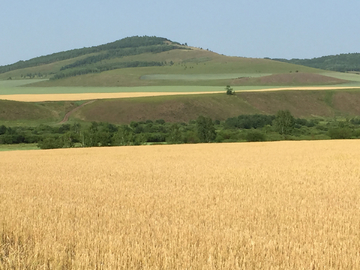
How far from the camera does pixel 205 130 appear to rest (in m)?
84.4

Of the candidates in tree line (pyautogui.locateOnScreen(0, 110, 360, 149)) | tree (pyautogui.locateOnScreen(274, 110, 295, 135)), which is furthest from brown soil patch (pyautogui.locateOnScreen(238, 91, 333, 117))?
tree (pyautogui.locateOnScreen(274, 110, 295, 135))

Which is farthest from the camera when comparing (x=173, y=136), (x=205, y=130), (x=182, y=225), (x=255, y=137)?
(x=205, y=130)

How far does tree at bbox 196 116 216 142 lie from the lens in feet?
274

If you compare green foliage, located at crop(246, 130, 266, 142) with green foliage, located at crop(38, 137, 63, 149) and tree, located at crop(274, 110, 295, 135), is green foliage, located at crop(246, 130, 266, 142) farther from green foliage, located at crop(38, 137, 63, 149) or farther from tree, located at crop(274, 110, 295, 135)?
green foliage, located at crop(38, 137, 63, 149)

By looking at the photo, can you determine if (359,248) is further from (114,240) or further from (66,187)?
(66,187)

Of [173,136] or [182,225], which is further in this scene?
[173,136]

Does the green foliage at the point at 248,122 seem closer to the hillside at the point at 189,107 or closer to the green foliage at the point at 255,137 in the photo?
the hillside at the point at 189,107

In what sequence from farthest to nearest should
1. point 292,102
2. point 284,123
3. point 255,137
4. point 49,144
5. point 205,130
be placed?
point 292,102 → point 284,123 → point 205,130 → point 255,137 → point 49,144

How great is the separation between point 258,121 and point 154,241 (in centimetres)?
12078

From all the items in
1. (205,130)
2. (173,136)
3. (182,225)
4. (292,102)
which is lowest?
(173,136)

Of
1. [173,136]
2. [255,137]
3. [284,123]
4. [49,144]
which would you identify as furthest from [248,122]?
[49,144]

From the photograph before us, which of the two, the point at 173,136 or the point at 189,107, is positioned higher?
the point at 189,107

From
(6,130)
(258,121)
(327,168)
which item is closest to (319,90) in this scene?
(258,121)

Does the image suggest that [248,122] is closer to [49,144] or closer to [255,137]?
[255,137]
